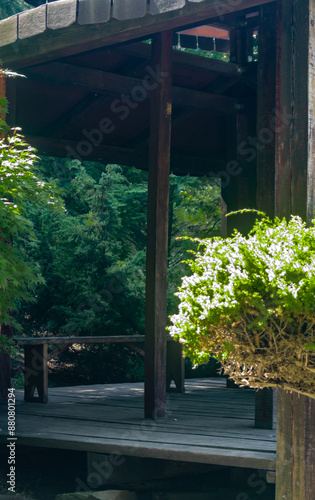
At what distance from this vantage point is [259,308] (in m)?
3.31

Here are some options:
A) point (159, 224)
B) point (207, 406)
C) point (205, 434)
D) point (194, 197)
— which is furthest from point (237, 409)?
point (194, 197)

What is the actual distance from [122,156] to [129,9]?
169 inches

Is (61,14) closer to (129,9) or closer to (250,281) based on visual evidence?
(129,9)

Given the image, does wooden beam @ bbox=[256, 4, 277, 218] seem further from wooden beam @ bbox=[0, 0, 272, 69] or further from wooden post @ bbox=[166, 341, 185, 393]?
wooden post @ bbox=[166, 341, 185, 393]

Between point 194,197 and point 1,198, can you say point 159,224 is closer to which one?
point 1,198

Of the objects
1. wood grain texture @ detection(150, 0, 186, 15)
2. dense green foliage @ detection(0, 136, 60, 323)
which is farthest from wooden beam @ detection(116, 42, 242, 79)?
dense green foliage @ detection(0, 136, 60, 323)

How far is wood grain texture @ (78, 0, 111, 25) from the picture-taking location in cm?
548

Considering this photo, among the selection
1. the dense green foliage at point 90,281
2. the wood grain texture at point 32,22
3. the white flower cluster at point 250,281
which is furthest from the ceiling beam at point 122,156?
the white flower cluster at point 250,281

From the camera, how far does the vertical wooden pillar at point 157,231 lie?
6559 millimetres

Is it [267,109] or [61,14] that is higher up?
[61,14]

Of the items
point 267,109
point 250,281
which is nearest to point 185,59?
point 267,109

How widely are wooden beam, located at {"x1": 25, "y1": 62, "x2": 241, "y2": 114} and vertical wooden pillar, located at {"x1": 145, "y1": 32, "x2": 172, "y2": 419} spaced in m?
0.19

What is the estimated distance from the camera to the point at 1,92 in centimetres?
682

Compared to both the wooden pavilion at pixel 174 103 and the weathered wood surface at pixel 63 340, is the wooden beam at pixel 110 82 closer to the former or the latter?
the wooden pavilion at pixel 174 103
